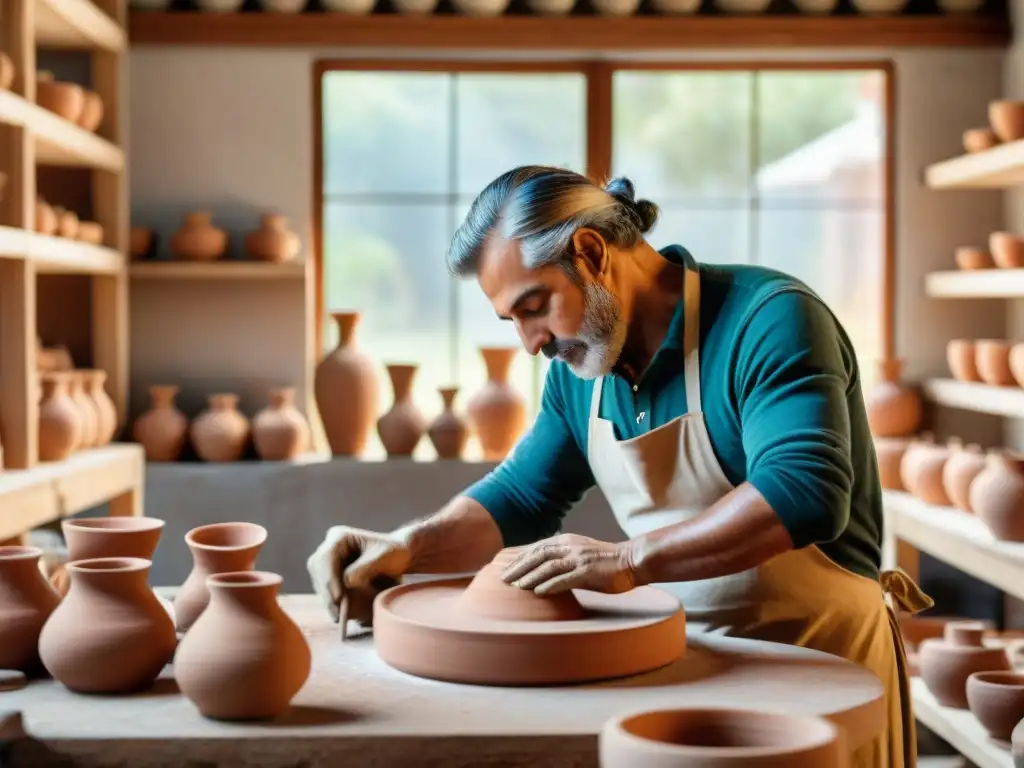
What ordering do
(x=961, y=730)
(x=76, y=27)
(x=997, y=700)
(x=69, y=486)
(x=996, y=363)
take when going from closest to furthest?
Result: (x=997, y=700) < (x=961, y=730) < (x=69, y=486) < (x=996, y=363) < (x=76, y=27)

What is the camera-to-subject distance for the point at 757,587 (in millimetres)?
2248

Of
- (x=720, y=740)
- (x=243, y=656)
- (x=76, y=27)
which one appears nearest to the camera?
(x=720, y=740)

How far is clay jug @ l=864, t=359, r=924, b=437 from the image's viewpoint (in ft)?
16.9

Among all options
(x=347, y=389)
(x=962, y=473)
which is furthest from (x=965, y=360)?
(x=347, y=389)

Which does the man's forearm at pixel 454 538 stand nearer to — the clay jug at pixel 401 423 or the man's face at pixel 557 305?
the man's face at pixel 557 305

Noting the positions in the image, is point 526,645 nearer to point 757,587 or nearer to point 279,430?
point 757,587

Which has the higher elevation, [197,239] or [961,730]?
[197,239]

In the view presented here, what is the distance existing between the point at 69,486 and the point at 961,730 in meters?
2.79

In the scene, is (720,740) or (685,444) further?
(685,444)

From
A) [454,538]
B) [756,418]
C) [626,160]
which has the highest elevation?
[626,160]

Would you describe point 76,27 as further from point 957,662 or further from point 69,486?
point 957,662

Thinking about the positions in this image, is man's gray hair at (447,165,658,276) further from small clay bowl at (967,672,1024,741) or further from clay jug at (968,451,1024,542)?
clay jug at (968,451,1024,542)

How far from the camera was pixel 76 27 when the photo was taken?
4641 mm

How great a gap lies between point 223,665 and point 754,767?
767mm
